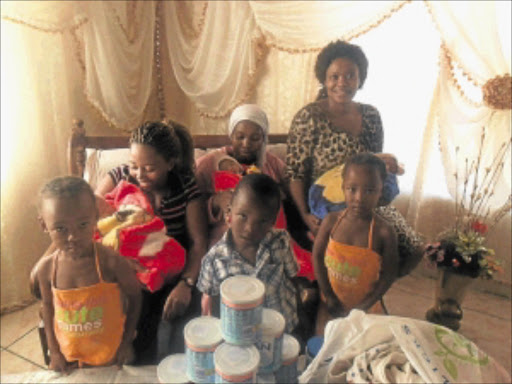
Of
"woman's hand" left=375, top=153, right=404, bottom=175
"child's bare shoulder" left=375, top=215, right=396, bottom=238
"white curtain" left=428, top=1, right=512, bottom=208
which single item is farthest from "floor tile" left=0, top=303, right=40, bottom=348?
"white curtain" left=428, top=1, right=512, bottom=208

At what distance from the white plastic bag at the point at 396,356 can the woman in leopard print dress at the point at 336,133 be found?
26.2 inches

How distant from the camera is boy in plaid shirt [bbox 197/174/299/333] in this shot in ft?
3.54

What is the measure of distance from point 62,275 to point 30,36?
4.50ft

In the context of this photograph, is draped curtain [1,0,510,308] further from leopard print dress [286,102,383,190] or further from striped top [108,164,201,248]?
striped top [108,164,201,248]

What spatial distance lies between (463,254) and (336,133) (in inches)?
30.6

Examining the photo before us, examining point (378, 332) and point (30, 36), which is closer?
point (378, 332)

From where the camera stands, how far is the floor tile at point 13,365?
1728mm

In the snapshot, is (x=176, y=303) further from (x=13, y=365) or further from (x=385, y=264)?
(x=13, y=365)

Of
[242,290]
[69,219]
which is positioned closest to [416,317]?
[242,290]

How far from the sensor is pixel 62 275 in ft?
3.65

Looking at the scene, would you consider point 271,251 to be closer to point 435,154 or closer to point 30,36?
point 435,154

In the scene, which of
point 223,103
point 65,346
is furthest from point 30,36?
point 65,346

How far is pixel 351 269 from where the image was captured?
1317mm

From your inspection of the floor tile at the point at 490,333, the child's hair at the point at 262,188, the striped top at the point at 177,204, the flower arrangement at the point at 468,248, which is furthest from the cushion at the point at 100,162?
the floor tile at the point at 490,333
